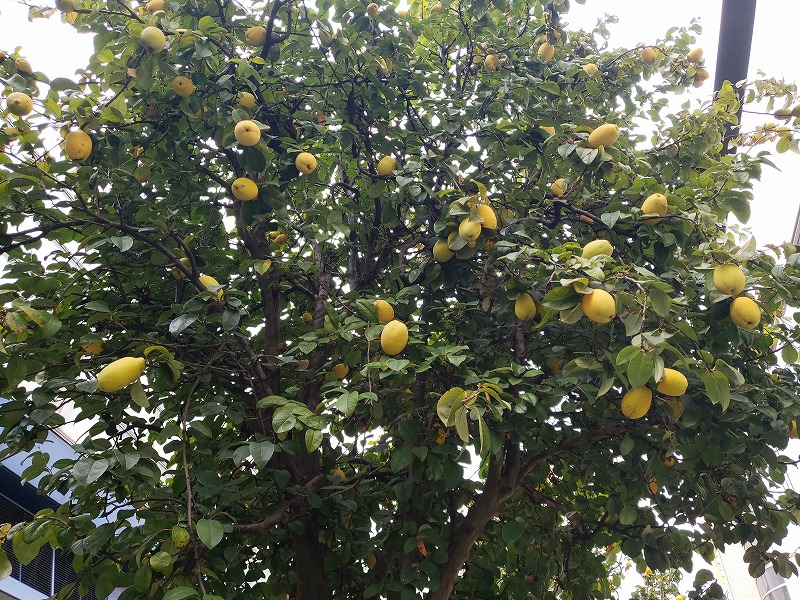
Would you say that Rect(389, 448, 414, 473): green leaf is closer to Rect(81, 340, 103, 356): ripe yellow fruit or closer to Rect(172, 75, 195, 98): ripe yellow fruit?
Rect(81, 340, 103, 356): ripe yellow fruit

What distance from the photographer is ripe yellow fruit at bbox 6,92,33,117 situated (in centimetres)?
251

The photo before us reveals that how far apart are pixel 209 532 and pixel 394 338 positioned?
0.82 meters

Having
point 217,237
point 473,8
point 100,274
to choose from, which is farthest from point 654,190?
point 100,274

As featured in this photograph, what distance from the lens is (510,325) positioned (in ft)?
9.21

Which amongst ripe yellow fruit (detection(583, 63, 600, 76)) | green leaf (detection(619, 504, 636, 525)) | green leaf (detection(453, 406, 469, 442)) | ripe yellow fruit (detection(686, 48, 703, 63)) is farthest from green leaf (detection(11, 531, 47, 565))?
ripe yellow fruit (detection(686, 48, 703, 63))

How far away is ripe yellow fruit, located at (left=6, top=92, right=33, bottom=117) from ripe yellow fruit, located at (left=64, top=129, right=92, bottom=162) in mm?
185

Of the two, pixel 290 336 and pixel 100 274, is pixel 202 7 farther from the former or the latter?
pixel 290 336

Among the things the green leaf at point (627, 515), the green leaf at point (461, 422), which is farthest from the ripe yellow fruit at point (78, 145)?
the green leaf at point (627, 515)

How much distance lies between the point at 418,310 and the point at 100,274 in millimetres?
1400

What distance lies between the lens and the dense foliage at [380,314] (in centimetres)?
215

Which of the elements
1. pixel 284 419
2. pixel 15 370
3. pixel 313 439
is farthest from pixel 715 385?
pixel 15 370

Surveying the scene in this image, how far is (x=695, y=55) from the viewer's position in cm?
383

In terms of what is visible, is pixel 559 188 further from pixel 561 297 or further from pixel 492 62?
pixel 561 297

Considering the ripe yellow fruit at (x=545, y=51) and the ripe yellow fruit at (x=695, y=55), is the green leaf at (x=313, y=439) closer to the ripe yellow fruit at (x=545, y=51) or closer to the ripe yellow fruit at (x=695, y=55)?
the ripe yellow fruit at (x=545, y=51)
